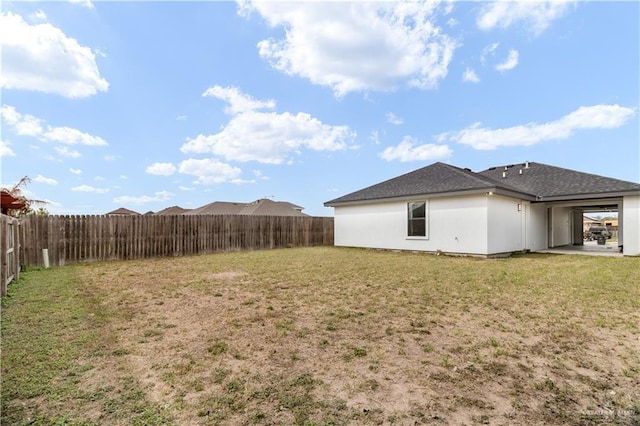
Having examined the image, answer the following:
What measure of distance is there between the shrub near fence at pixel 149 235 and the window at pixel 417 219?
20.2 feet

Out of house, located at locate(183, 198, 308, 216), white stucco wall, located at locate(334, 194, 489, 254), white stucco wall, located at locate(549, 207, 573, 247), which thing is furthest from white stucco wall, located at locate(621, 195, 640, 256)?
house, located at locate(183, 198, 308, 216)

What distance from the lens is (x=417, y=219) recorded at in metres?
13.1

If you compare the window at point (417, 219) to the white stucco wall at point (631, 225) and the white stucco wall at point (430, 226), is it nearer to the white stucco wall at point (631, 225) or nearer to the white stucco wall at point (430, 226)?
the white stucco wall at point (430, 226)

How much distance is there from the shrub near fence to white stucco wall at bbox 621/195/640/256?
13334mm

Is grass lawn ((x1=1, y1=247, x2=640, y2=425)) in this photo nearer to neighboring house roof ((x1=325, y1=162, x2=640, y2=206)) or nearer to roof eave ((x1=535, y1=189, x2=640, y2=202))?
neighboring house roof ((x1=325, y1=162, x2=640, y2=206))

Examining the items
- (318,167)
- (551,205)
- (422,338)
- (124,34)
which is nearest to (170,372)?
(422,338)

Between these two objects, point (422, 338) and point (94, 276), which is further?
point (94, 276)

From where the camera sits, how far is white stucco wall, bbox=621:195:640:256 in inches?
444

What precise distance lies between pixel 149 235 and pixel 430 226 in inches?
447

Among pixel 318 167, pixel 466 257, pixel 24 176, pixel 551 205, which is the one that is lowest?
pixel 466 257

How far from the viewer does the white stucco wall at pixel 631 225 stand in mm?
11273

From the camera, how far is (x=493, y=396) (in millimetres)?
2338

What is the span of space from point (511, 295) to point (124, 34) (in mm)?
12734

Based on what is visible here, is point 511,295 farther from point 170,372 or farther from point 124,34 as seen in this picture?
point 124,34
